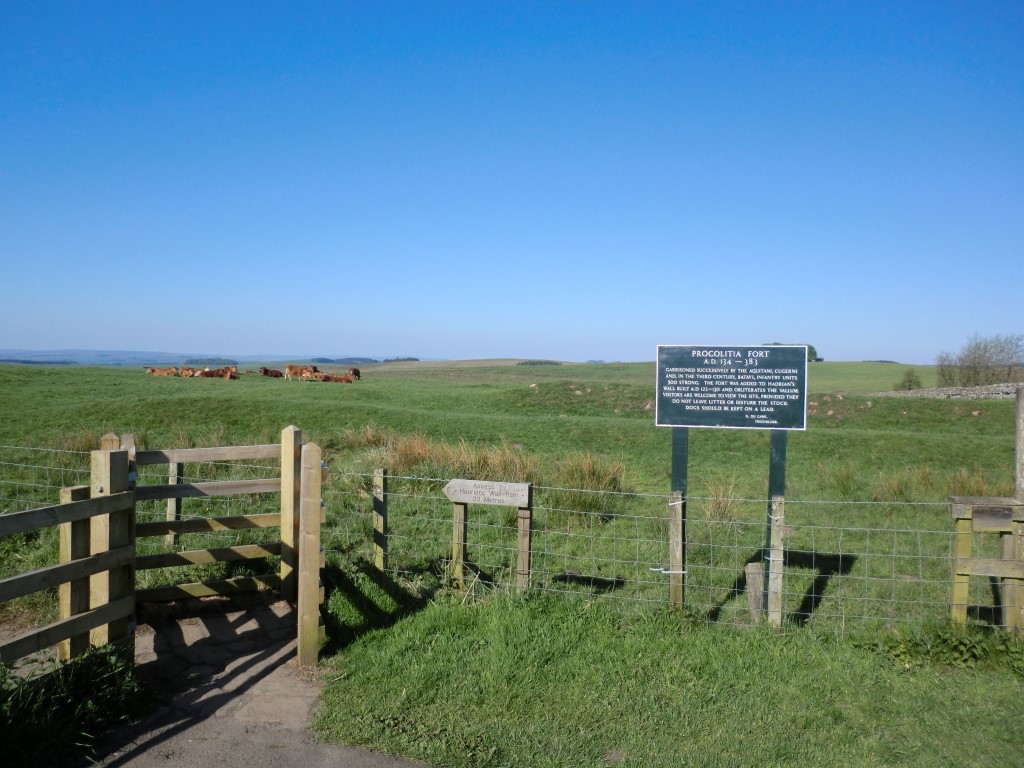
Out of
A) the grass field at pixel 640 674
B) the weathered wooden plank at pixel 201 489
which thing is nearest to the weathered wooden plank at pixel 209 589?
the grass field at pixel 640 674

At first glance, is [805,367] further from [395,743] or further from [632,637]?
[395,743]

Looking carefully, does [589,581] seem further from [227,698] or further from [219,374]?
[219,374]

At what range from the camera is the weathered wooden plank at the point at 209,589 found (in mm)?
6742

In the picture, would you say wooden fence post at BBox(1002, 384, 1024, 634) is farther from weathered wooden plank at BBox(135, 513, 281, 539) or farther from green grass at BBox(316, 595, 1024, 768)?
weathered wooden plank at BBox(135, 513, 281, 539)

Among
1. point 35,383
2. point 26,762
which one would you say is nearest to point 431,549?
point 26,762

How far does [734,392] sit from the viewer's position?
25.0 ft

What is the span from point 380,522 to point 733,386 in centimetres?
384

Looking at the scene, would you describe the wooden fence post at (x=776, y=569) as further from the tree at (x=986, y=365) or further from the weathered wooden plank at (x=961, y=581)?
the tree at (x=986, y=365)

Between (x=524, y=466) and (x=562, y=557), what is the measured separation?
4198 millimetres

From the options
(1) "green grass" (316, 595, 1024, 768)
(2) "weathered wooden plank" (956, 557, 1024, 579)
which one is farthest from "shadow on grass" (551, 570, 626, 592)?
(2) "weathered wooden plank" (956, 557, 1024, 579)

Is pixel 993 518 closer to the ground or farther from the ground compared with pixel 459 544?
farther from the ground

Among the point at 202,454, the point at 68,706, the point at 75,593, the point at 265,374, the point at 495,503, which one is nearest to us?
the point at 68,706

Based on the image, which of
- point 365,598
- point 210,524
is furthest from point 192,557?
point 365,598

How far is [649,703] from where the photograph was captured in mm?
5152
